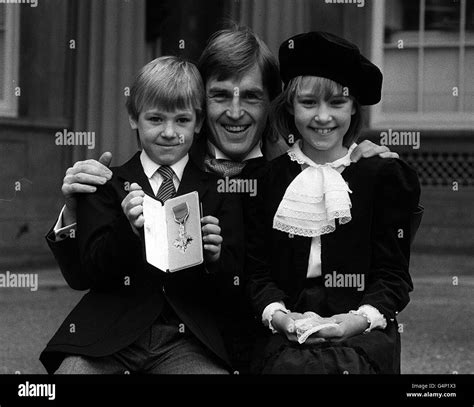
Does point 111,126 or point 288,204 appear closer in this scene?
point 288,204

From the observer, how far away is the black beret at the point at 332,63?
2246 millimetres

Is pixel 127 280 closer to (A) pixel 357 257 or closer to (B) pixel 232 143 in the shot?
(B) pixel 232 143

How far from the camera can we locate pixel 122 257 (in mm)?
2148

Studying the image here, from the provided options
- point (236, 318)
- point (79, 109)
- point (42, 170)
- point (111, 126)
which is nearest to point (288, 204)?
point (236, 318)

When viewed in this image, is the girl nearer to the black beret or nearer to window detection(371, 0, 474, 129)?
the black beret

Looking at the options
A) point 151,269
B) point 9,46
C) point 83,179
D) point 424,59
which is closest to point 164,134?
point 83,179

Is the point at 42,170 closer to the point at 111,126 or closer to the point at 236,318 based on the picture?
the point at 111,126

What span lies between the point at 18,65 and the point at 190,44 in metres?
0.95

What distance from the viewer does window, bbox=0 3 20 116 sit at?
4.81 m

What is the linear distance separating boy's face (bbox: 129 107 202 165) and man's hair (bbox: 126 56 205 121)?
0.02 meters

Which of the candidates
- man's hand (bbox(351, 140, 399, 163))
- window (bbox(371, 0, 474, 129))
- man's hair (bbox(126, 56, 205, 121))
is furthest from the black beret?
window (bbox(371, 0, 474, 129))

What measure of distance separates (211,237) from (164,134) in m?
0.30

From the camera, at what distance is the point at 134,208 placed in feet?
6.72

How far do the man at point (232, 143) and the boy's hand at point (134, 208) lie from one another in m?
0.20
